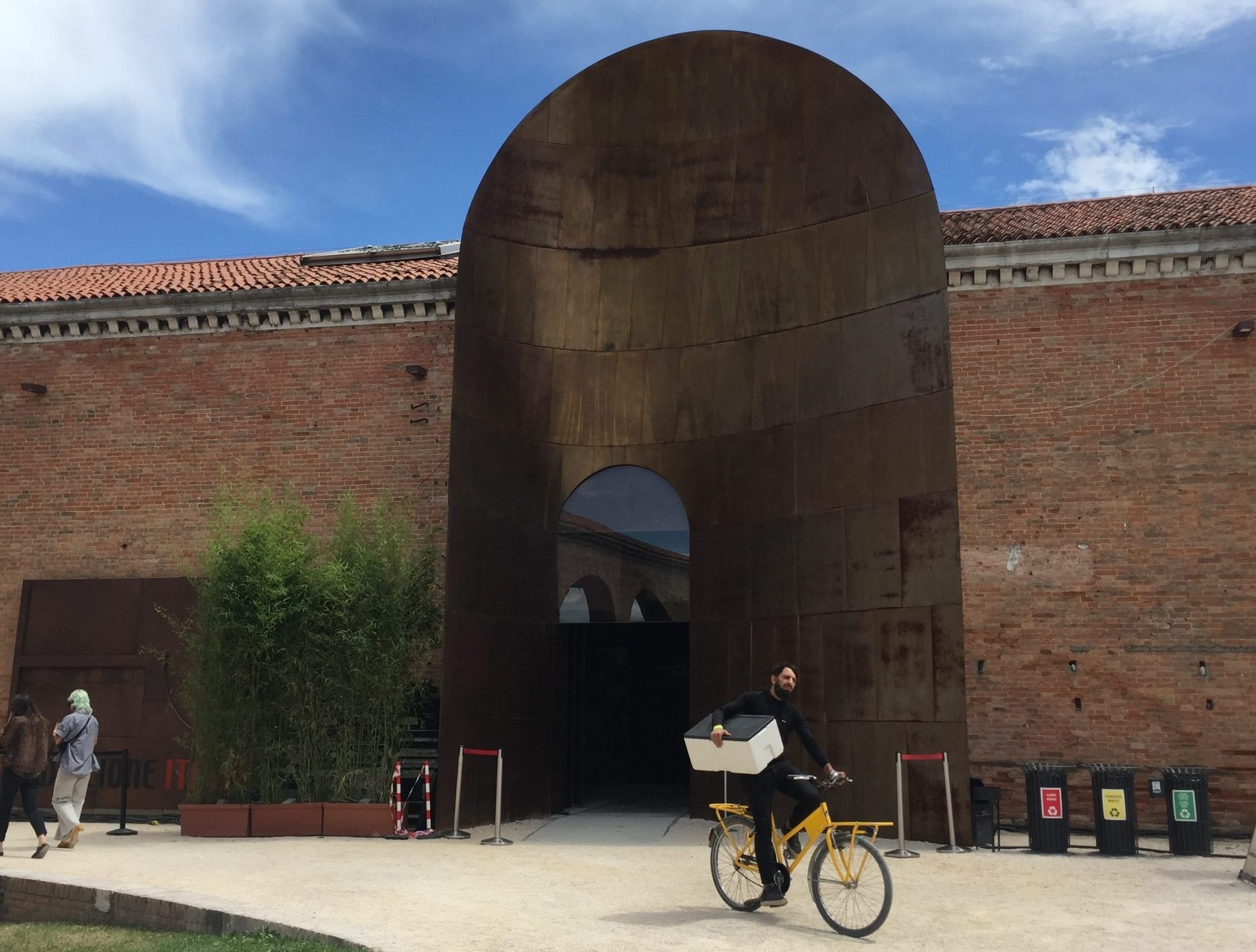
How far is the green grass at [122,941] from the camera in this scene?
6.25 metres

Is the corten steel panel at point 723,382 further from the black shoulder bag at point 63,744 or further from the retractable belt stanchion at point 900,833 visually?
the black shoulder bag at point 63,744

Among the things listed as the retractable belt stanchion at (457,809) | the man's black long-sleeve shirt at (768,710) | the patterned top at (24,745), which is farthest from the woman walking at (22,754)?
the man's black long-sleeve shirt at (768,710)

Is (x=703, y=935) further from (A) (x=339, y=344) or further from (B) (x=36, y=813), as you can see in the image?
(A) (x=339, y=344)

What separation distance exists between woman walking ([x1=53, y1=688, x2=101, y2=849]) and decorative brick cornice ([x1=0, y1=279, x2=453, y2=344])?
6.83 metres

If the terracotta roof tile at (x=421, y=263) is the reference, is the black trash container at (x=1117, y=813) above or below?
below

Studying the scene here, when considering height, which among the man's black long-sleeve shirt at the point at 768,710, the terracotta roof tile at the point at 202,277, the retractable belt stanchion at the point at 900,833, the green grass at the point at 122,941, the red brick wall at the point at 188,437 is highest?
the terracotta roof tile at the point at 202,277

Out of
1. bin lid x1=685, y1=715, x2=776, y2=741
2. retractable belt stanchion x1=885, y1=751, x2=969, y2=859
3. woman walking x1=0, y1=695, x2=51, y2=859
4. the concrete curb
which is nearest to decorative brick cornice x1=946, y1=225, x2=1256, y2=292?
retractable belt stanchion x1=885, y1=751, x2=969, y2=859

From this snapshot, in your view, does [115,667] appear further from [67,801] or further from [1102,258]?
[1102,258]

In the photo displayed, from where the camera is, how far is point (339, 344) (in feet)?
52.8

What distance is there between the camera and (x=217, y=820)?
38.6 feet

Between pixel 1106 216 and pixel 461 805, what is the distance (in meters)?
11.4

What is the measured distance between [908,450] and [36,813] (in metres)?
9.28

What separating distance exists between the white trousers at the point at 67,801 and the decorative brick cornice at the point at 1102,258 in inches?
442

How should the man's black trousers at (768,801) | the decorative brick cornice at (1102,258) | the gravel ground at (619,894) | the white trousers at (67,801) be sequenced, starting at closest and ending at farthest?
the gravel ground at (619,894), the man's black trousers at (768,801), the white trousers at (67,801), the decorative brick cornice at (1102,258)
